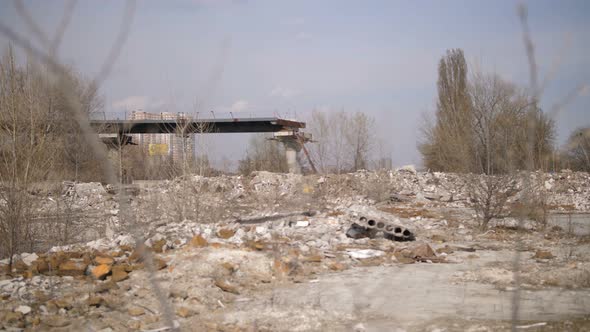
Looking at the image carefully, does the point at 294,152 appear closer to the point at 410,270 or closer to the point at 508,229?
the point at 508,229

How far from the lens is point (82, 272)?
6.64 m

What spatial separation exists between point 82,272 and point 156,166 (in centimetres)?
653

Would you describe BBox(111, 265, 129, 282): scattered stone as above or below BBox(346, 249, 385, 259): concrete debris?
above

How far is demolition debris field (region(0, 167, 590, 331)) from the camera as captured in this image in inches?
207

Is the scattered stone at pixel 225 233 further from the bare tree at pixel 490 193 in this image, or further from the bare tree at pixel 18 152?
the bare tree at pixel 490 193

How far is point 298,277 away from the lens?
23.4ft

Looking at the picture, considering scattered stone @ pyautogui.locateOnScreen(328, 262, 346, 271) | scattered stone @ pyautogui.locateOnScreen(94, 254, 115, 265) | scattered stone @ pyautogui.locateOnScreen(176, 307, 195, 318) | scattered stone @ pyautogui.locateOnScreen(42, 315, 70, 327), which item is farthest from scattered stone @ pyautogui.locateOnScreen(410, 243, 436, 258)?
scattered stone @ pyautogui.locateOnScreen(42, 315, 70, 327)

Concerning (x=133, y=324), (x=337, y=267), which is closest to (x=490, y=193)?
(x=337, y=267)

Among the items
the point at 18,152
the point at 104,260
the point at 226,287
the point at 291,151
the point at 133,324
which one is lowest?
the point at 133,324

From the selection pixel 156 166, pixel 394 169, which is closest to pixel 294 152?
pixel 394 169

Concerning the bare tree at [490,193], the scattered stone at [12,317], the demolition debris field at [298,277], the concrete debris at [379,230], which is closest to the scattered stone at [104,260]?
the demolition debris field at [298,277]

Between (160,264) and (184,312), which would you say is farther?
(160,264)

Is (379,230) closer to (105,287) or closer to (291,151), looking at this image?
(105,287)

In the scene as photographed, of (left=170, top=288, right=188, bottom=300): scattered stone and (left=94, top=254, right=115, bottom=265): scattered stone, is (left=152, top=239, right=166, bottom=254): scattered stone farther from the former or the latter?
(left=170, top=288, right=188, bottom=300): scattered stone
